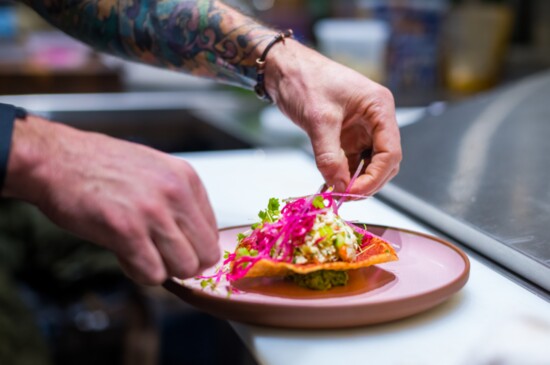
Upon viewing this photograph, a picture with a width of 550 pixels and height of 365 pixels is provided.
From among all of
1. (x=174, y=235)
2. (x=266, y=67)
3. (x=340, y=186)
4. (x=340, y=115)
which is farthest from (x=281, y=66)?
(x=174, y=235)

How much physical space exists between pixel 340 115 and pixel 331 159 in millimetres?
103

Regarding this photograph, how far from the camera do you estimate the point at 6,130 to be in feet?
2.64

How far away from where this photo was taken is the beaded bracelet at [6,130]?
0.79 meters

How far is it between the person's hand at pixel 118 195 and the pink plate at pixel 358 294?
79 millimetres

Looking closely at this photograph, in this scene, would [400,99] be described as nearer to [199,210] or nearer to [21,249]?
[21,249]

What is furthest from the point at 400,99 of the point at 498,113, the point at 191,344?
the point at 191,344

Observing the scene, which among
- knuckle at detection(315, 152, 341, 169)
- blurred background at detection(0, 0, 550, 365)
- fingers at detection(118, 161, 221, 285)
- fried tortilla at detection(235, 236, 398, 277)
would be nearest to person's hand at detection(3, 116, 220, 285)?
fingers at detection(118, 161, 221, 285)

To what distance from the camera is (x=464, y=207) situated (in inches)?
50.4

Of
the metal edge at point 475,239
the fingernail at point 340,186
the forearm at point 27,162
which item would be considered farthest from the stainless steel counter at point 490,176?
the forearm at point 27,162

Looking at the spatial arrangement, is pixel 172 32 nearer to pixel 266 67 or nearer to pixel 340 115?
pixel 266 67

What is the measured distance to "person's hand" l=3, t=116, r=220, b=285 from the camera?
0.79 meters

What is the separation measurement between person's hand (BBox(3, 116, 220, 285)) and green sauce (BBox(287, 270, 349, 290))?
0.17 m

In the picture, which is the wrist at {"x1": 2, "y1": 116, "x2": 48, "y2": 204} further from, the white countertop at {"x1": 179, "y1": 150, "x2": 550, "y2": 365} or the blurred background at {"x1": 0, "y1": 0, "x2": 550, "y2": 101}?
the blurred background at {"x1": 0, "y1": 0, "x2": 550, "y2": 101}

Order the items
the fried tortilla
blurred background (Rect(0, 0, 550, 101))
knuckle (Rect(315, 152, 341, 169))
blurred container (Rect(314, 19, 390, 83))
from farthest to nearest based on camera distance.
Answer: blurred background (Rect(0, 0, 550, 101)), blurred container (Rect(314, 19, 390, 83)), knuckle (Rect(315, 152, 341, 169)), the fried tortilla
